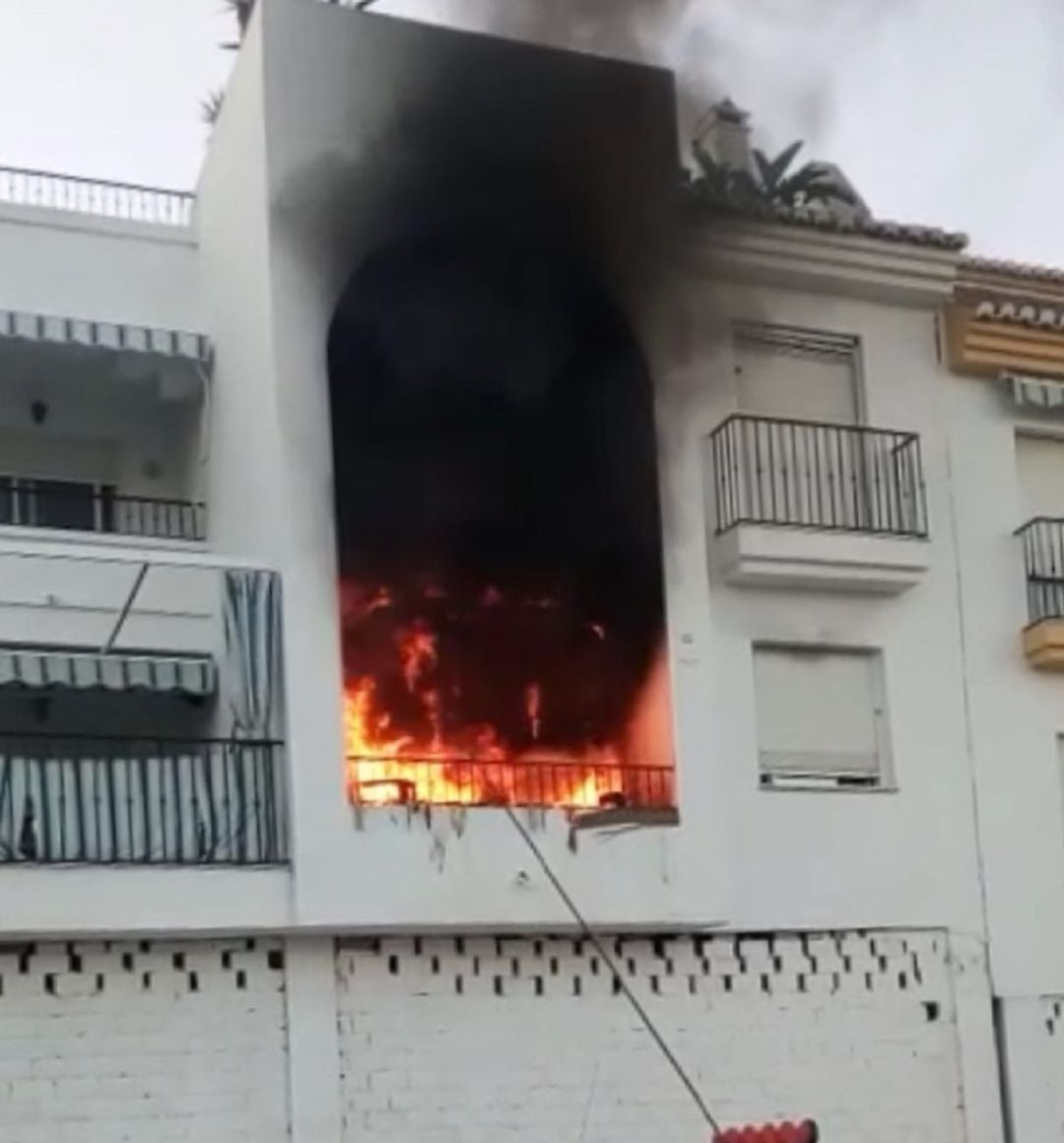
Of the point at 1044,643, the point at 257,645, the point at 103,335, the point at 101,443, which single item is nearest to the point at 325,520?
the point at 257,645

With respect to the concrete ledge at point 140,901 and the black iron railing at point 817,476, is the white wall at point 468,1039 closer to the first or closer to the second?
the concrete ledge at point 140,901

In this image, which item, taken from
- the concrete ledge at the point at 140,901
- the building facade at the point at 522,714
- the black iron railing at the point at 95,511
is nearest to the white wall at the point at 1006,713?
the building facade at the point at 522,714

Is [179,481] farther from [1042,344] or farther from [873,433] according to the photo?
[1042,344]

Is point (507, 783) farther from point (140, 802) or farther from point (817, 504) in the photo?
point (817, 504)

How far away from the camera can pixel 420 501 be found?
17828 millimetres

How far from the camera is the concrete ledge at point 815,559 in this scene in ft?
62.0

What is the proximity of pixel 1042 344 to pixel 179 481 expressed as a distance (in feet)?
24.6

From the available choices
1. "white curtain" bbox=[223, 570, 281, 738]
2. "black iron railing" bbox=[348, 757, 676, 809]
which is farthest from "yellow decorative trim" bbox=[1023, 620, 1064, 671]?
"white curtain" bbox=[223, 570, 281, 738]

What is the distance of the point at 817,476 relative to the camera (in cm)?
1969

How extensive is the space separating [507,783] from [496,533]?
1.87 metres

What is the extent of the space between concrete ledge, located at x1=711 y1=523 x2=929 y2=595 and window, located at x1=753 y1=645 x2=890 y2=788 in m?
0.58

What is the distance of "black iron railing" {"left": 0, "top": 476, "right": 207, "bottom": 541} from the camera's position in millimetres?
19297

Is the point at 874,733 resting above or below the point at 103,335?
below

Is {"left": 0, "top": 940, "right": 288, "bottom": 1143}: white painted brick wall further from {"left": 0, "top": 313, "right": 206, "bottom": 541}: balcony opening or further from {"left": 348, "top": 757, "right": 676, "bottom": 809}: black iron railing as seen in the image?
{"left": 0, "top": 313, "right": 206, "bottom": 541}: balcony opening
